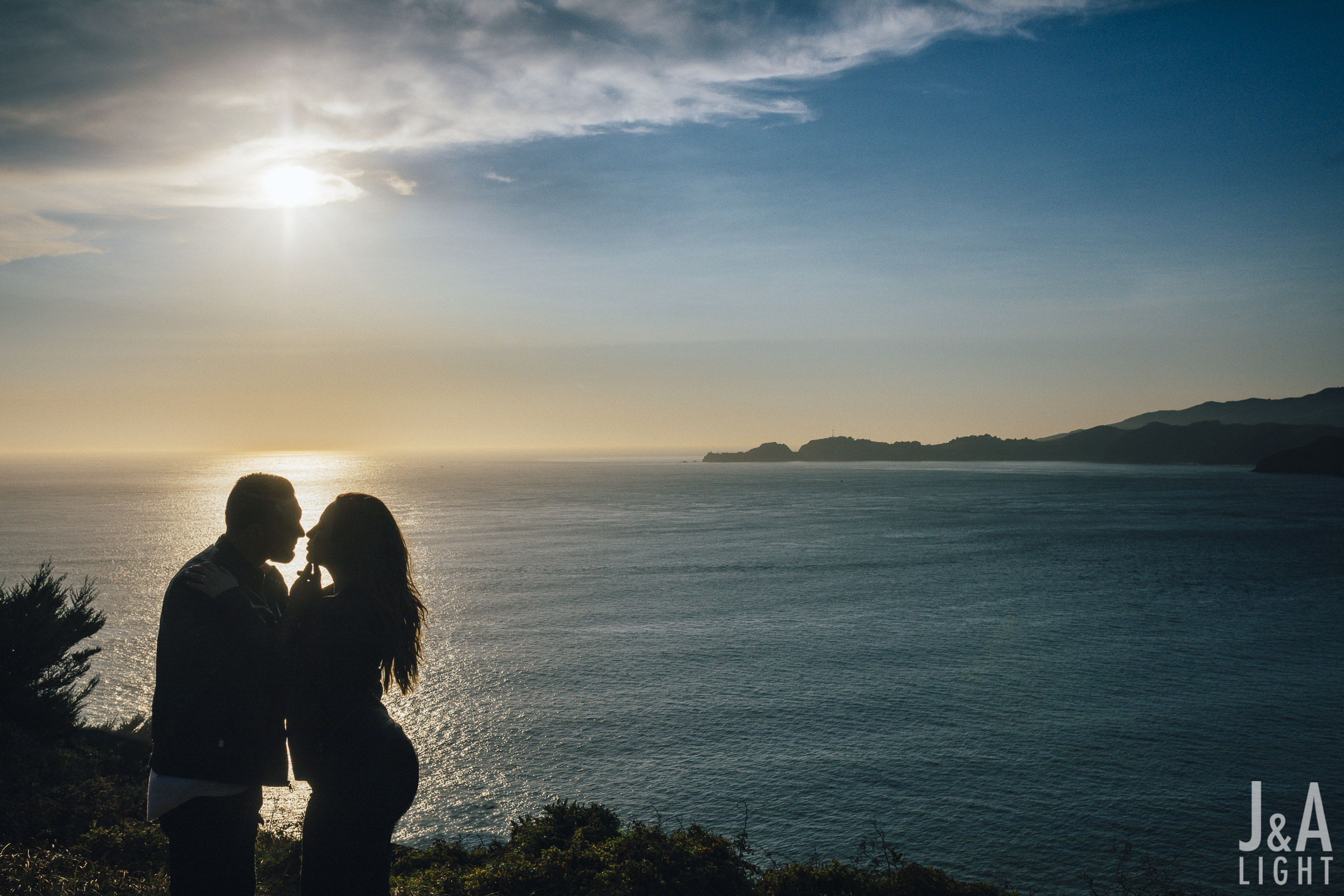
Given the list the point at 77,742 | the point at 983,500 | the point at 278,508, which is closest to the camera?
the point at 278,508

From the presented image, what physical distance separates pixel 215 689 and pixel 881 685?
99.5 ft

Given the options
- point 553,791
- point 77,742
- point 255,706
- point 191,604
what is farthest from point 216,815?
point 553,791

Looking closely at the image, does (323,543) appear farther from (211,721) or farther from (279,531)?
(211,721)

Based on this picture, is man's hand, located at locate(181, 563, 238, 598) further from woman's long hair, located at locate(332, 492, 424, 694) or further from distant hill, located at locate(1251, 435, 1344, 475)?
distant hill, located at locate(1251, 435, 1344, 475)

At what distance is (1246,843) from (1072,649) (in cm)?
1810

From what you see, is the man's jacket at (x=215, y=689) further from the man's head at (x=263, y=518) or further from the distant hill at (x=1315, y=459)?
the distant hill at (x=1315, y=459)

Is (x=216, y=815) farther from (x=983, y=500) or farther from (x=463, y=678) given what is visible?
(x=983, y=500)

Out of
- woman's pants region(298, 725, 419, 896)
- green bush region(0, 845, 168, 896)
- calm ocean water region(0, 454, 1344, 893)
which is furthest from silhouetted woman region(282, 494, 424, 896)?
calm ocean water region(0, 454, 1344, 893)

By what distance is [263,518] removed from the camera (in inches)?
161

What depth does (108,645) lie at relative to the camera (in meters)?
37.0

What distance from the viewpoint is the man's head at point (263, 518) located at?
158 inches

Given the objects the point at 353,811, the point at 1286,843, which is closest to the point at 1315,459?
the point at 1286,843

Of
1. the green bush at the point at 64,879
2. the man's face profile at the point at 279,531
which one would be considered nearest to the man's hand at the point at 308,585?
the man's face profile at the point at 279,531

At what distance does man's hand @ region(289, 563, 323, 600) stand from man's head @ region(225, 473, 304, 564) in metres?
0.34
